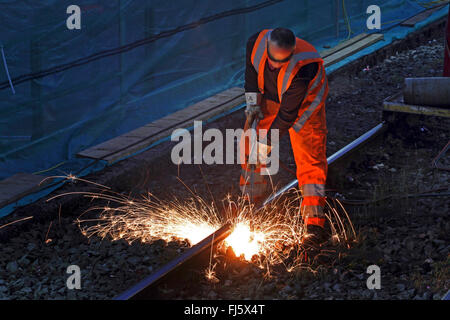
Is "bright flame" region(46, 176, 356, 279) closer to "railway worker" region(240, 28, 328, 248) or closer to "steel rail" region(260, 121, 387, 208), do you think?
"steel rail" region(260, 121, 387, 208)

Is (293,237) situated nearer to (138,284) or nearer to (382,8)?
(138,284)

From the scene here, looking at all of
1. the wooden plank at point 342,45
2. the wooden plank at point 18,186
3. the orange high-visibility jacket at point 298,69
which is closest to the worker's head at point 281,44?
the orange high-visibility jacket at point 298,69

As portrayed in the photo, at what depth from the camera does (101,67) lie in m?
7.00

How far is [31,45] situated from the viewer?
618cm

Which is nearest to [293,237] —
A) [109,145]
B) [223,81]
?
[109,145]

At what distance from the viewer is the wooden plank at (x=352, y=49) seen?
9405 mm

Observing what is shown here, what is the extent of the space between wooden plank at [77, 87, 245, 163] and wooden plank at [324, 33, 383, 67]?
1.78 m

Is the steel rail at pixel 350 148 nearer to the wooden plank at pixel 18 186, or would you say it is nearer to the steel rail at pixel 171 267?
the steel rail at pixel 171 267

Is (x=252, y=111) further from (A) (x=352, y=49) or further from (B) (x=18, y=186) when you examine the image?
(A) (x=352, y=49)

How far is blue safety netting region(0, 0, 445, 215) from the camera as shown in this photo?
6.17 meters

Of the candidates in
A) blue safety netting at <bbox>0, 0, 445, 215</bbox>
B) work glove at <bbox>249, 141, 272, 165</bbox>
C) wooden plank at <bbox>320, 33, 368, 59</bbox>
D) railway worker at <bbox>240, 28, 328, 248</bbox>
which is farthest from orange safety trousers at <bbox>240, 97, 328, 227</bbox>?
wooden plank at <bbox>320, 33, 368, 59</bbox>

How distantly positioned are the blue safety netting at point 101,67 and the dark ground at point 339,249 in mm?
813

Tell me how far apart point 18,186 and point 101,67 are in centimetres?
183

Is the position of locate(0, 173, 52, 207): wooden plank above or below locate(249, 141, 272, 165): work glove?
below
